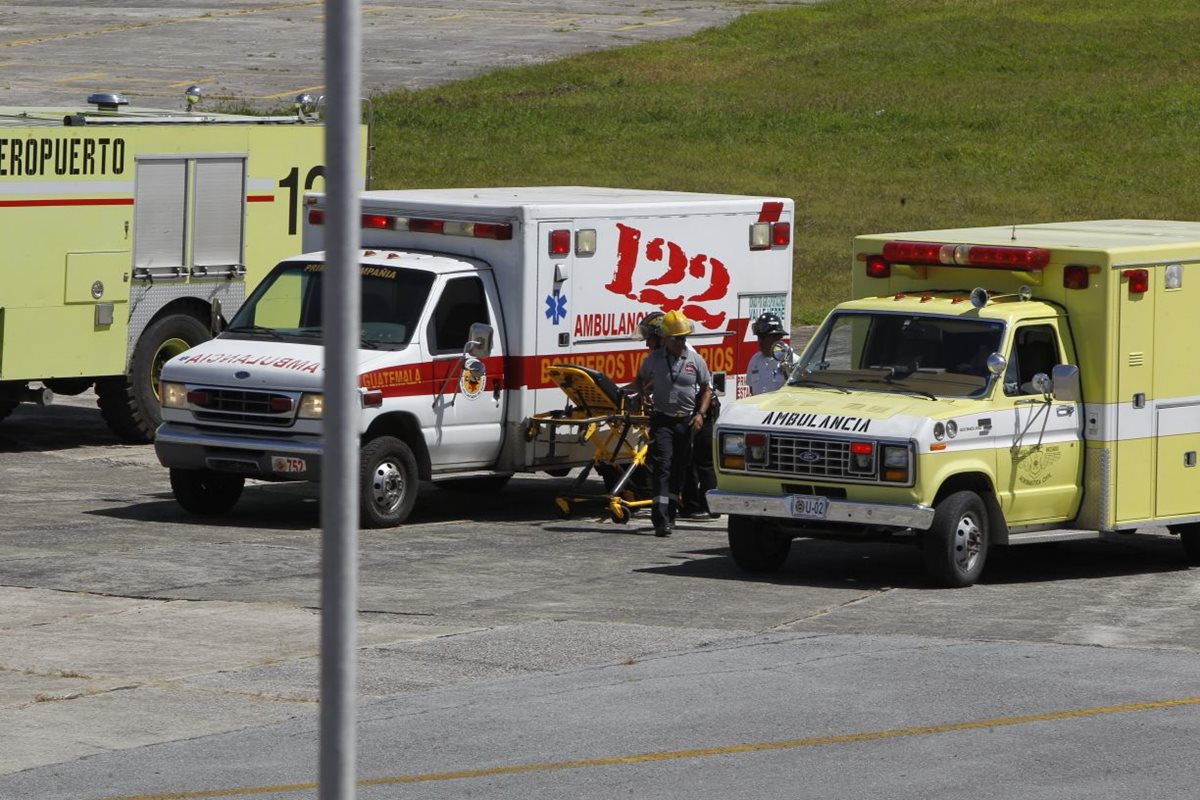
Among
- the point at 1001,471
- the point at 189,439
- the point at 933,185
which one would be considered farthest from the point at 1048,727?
the point at 933,185

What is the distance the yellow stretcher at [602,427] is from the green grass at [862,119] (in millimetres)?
16391

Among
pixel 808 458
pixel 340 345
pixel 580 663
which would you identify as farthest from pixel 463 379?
pixel 340 345

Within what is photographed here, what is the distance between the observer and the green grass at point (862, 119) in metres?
44.2

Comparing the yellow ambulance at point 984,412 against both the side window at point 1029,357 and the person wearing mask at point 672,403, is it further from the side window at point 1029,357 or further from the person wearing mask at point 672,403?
the person wearing mask at point 672,403

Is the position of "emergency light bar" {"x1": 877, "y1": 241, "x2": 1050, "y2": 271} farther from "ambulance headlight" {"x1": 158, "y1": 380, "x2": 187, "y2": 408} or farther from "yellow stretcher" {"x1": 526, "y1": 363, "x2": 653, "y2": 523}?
"ambulance headlight" {"x1": 158, "y1": 380, "x2": 187, "y2": 408}

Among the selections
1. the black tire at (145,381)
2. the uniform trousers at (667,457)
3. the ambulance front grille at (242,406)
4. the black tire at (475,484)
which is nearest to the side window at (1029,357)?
the uniform trousers at (667,457)

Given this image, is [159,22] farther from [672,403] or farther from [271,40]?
[672,403]

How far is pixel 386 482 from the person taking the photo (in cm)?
1641

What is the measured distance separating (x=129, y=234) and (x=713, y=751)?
11497mm

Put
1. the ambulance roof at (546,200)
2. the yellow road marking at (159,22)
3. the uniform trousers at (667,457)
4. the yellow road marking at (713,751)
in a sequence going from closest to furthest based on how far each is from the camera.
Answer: the yellow road marking at (713,751)
the uniform trousers at (667,457)
the ambulance roof at (546,200)
the yellow road marking at (159,22)

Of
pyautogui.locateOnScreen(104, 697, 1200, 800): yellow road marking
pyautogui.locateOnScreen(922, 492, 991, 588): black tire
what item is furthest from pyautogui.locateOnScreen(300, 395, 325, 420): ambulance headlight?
pyautogui.locateOnScreen(104, 697, 1200, 800): yellow road marking

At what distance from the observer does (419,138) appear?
47.9 metres

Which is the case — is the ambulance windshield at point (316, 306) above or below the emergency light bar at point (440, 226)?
below

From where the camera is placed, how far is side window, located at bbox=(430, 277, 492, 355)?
1666cm
